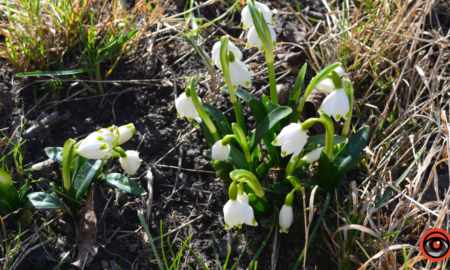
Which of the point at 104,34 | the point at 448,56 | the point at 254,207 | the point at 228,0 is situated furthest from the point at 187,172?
the point at 448,56

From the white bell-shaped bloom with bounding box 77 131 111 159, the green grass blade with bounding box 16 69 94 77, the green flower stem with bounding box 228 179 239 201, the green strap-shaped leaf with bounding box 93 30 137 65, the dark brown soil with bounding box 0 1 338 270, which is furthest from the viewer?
the green strap-shaped leaf with bounding box 93 30 137 65

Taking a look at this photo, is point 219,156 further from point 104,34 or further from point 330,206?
point 104,34

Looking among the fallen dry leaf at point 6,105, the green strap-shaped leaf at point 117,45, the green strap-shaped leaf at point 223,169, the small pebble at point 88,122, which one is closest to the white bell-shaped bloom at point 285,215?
the green strap-shaped leaf at point 223,169

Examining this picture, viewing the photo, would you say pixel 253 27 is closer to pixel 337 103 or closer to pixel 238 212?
pixel 337 103

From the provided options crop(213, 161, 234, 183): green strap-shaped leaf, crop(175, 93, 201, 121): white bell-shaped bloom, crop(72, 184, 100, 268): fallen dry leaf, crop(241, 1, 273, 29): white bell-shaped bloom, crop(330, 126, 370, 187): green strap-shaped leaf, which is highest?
crop(241, 1, 273, 29): white bell-shaped bloom

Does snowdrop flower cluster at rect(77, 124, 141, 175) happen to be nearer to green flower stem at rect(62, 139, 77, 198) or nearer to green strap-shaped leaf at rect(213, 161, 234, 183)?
green flower stem at rect(62, 139, 77, 198)
